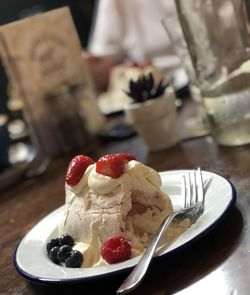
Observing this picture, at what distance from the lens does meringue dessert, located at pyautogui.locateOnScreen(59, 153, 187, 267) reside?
72 centimetres

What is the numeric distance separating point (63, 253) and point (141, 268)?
14 centimetres

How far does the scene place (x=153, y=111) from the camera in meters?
1.16

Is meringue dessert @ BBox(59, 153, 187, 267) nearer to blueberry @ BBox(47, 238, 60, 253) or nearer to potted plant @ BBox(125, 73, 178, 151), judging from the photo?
blueberry @ BBox(47, 238, 60, 253)

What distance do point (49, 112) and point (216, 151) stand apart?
506 millimetres

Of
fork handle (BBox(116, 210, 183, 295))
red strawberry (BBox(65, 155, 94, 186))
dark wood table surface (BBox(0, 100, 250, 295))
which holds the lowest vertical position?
dark wood table surface (BBox(0, 100, 250, 295))

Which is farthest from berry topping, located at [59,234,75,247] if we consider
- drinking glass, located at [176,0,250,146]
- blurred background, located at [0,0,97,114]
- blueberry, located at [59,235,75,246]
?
blurred background, located at [0,0,97,114]

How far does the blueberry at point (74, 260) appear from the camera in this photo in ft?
2.30

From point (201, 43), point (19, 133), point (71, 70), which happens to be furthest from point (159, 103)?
point (19, 133)

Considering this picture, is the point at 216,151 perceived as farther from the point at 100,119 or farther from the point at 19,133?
the point at 19,133

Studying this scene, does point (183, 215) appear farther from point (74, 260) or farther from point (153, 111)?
point (153, 111)

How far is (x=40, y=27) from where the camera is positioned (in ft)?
4.52

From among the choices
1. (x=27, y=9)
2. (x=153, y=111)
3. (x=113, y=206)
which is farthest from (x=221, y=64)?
(x=27, y=9)

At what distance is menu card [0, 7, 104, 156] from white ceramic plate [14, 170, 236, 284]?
21.7 inches

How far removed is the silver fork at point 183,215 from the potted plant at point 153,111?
306mm
